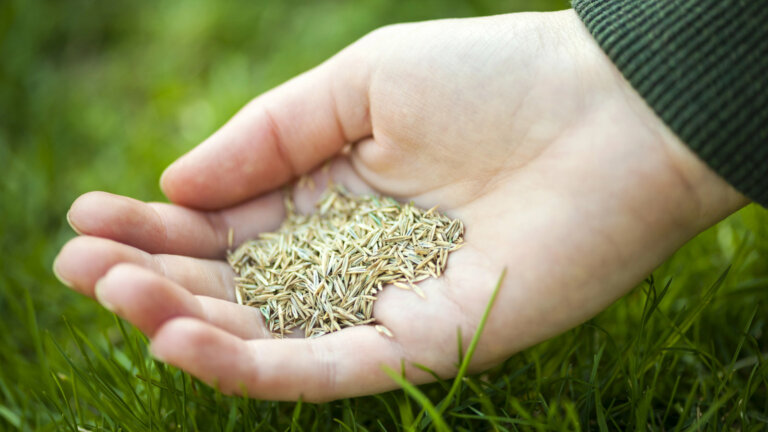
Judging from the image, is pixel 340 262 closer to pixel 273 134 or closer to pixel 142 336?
pixel 273 134

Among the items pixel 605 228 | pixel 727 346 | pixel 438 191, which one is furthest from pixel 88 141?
pixel 727 346

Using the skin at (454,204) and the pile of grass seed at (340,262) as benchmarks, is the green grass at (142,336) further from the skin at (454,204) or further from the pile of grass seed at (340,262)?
the pile of grass seed at (340,262)

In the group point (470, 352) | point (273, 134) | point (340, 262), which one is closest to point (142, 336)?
point (340, 262)

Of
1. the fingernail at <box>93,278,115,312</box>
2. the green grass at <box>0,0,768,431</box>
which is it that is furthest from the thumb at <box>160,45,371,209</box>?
the fingernail at <box>93,278,115,312</box>

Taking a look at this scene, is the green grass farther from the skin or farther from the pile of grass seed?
the pile of grass seed

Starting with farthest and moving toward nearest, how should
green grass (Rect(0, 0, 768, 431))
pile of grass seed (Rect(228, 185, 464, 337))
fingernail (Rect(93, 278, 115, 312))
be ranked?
pile of grass seed (Rect(228, 185, 464, 337)) < green grass (Rect(0, 0, 768, 431)) < fingernail (Rect(93, 278, 115, 312))

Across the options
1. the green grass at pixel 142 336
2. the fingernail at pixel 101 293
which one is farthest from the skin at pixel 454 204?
the green grass at pixel 142 336

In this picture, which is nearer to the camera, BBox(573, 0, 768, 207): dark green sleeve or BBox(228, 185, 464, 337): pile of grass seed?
BBox(573, 0, 768, 207): dark green sleeve
